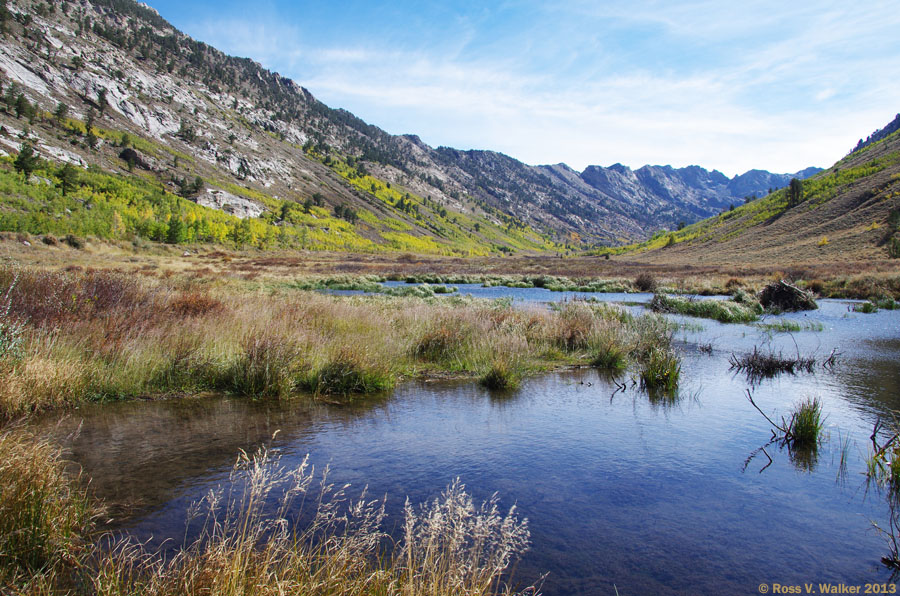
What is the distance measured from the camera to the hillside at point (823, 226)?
2323 inches

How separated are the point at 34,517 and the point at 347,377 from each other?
6.53m

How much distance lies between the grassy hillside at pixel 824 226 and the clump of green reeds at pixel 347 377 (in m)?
61.4

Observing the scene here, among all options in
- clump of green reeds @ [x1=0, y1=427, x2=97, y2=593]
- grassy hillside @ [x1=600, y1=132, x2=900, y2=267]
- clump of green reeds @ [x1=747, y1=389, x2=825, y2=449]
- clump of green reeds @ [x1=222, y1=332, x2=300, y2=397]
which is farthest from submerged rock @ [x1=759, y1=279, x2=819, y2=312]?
grassy hillside @ [x1=600, y1=132, x2=900, y2=267]

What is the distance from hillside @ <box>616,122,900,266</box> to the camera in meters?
59.0

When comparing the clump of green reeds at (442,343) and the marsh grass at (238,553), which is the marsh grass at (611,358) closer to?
the clump of green reeds at (442,343)

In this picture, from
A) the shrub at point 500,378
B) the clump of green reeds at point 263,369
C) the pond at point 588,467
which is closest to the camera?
the pond at point 588,467

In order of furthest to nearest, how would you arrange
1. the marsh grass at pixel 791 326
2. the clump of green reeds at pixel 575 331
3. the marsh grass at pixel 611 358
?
1. the marsh grass at pixel 791 326
2. the clump of green reeds at pixel 575 331
3. the marsh grass at pixel 611 358

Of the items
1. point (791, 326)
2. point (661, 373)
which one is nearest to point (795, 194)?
point (791, 326)

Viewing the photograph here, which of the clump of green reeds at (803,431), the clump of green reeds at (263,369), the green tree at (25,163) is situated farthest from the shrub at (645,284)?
the green tree at (25,163)

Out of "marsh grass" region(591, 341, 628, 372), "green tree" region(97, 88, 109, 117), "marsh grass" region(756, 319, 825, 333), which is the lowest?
"marsh grass" region(591, 341, 628, 372)

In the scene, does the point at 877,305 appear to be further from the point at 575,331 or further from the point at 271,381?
the point at 271,381

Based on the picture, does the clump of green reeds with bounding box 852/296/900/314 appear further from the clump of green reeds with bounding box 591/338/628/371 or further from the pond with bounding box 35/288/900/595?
the clump of green reeds with bounding box 591/338/628/371

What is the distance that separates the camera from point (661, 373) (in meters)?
11.1

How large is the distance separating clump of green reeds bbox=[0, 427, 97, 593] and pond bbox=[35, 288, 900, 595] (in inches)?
20.9
